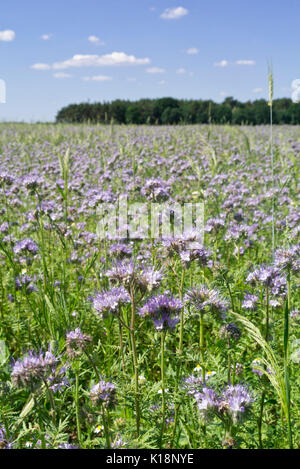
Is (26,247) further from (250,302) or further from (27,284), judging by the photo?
(250,302)

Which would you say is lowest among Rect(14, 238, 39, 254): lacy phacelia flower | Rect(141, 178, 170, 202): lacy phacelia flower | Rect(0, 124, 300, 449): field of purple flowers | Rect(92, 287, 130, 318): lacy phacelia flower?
Rect(0, 124, 300, 449): field of purple flowers

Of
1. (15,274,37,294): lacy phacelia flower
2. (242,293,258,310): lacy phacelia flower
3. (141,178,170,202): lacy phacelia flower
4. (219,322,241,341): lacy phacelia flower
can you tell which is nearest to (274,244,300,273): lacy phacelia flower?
(242,293,258,310): lacy phacelia flower

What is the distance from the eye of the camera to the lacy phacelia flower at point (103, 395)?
182 centimetres

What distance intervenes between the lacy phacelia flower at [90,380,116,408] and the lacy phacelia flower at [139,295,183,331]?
1.22 ft

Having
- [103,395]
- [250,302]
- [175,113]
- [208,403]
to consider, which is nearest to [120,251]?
[250,302]

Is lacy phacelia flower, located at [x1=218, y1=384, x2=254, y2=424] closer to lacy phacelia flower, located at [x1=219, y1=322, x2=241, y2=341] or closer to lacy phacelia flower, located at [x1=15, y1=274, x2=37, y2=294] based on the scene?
lacy phacelia flower, located at [x1=219, y1=322, x2=241, y2=341]

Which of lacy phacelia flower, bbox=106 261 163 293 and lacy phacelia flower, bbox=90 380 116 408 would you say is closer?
lacy phacelia flower, bbox=90 380 116 408

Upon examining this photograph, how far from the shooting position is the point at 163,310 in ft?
6.79

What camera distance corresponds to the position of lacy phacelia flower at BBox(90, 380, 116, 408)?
1.82 metres

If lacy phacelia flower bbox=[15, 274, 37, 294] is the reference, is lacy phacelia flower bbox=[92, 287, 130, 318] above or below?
above

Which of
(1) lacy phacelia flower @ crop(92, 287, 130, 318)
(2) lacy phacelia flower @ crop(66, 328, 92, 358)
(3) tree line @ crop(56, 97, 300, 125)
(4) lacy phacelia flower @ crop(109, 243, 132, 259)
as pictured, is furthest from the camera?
(3) tree line @ crop(56, 97, 300, 125)

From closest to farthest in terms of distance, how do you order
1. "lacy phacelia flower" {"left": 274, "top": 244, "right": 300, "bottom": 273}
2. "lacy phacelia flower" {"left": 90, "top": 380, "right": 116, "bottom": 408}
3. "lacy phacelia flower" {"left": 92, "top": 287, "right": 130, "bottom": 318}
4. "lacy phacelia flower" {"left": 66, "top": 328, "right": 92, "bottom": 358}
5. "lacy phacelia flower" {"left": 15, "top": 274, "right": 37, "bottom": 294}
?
1. "lacy phacelia flower" {"left": 90, "top": 380, "right": 116, "bottom": 408}
2. "lacy phacelia flower" {"left": 66, "top": 328, "right": 92, "bottom": 358}
3. "lacy phacelia flower" {"left": 92, "top": 287, "right": 130, "bottom": 318}
4. "lacy phacelia flower" {"left": 274, "top": 244, "right": 300, "bottom": 273}
5. "lacy phacelia flower" {"left": 15, "top": 274, "right": 37, "bottom": 294}
